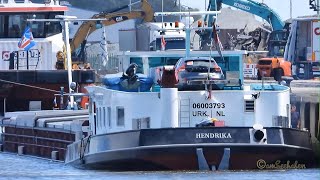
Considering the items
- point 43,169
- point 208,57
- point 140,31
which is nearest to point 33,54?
point 140,31

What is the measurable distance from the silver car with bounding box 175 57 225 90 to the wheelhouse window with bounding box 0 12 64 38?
22.0 meters

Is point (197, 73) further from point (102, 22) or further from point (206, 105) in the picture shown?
point (102, 22)

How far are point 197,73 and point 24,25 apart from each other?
2318cm

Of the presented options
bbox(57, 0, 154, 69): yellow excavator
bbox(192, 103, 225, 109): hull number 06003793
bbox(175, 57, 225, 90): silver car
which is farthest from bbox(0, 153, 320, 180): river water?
bbox(57, 0, 154, 69): yellow excavator

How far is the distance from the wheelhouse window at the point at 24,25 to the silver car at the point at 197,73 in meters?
22.0

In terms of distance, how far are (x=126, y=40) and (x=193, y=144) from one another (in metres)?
31.4

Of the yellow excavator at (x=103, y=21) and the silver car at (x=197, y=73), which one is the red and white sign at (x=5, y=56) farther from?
the silver car at (x=197, y=73)

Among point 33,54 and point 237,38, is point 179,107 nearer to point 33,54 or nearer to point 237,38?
point 33,54

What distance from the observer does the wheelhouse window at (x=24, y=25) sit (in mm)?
56281

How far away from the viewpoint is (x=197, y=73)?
112ft

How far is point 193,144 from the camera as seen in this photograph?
108 feet

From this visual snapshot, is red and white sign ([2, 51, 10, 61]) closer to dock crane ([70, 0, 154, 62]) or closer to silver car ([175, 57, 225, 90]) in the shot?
dock crane ([70, 0, 154, 62])

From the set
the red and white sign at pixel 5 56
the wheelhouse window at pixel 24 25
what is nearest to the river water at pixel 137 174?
the wheelhouse window at pixel 24 25

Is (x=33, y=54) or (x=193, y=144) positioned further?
(x=33, y=54)
